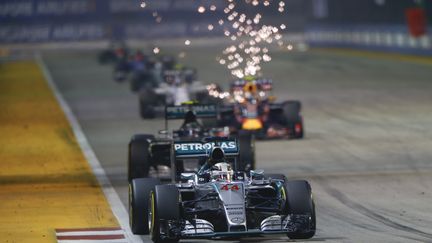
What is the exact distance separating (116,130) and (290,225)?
54.9 ft

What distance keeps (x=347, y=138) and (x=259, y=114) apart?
1932mm

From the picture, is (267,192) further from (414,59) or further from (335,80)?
(414,59)

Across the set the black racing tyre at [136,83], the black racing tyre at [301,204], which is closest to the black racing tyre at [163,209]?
the black racing tyre at [301,204]

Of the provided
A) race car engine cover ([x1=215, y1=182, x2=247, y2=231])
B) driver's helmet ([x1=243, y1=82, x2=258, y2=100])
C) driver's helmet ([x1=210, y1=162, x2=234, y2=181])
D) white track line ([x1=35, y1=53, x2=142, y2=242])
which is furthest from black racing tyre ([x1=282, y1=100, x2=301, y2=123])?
race car engine cover ([x1=215, y1=182, x2=247, y2=231])

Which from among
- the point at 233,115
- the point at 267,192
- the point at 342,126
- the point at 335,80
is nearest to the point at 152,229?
the point at 267,192

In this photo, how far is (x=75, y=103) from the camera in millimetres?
40125

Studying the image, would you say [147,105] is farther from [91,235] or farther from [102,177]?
[91,235]

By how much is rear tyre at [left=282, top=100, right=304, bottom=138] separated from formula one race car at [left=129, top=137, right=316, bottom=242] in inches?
453

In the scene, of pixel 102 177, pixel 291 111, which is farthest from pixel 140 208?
pixel 291 111

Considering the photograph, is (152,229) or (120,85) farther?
(120,85)

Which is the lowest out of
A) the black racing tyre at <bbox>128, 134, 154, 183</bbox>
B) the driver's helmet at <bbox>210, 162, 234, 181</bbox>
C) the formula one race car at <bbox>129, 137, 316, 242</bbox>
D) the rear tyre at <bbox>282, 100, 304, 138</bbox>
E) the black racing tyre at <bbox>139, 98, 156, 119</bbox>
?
the formula one race car at <bbox>129, 137, 316, 242</bbox>

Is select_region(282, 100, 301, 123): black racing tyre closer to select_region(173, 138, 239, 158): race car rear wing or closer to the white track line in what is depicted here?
the white track line

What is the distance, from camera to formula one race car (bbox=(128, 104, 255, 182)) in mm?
20047

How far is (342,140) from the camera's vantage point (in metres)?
26.4
